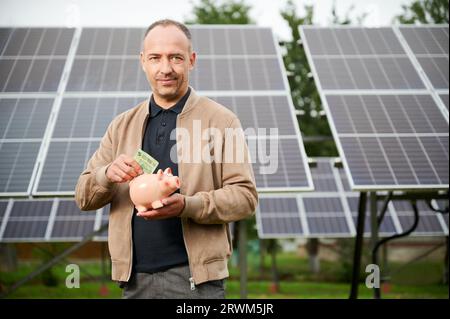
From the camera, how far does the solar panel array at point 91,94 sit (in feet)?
20.6

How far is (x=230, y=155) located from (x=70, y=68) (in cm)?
485

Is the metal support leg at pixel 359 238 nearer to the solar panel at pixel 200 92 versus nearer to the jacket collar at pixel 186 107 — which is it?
the solar panel at pixel 200 92

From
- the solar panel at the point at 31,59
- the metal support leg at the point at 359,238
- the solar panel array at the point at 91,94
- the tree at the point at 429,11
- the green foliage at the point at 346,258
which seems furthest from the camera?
the green foliage at the point at 346,258

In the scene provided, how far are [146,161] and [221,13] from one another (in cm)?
1690

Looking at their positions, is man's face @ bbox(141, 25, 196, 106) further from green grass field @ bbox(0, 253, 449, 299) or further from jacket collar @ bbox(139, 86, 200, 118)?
green grass field @ bbox(0, 253, 449, 299)

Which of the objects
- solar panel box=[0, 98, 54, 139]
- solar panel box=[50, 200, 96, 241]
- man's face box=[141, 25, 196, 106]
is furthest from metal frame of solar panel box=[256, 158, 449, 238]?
man's face box=[141, 25, 196, 106]

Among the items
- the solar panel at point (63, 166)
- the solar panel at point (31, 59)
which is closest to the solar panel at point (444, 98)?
the solar panel at point (63, 166)

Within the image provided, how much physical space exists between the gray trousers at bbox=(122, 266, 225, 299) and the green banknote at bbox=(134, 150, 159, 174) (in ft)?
1.42

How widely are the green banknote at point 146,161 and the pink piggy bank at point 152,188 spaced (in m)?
0.05

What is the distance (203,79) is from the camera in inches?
309

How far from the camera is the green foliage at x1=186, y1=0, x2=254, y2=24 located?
19203 millimetres

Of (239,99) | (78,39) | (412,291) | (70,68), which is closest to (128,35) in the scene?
(78,39)

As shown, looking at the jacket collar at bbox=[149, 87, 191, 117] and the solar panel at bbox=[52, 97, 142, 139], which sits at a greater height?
the solar panel at bbox=[52, 97, 142, 139]

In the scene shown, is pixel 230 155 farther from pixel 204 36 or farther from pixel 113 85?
pixel 204 36
